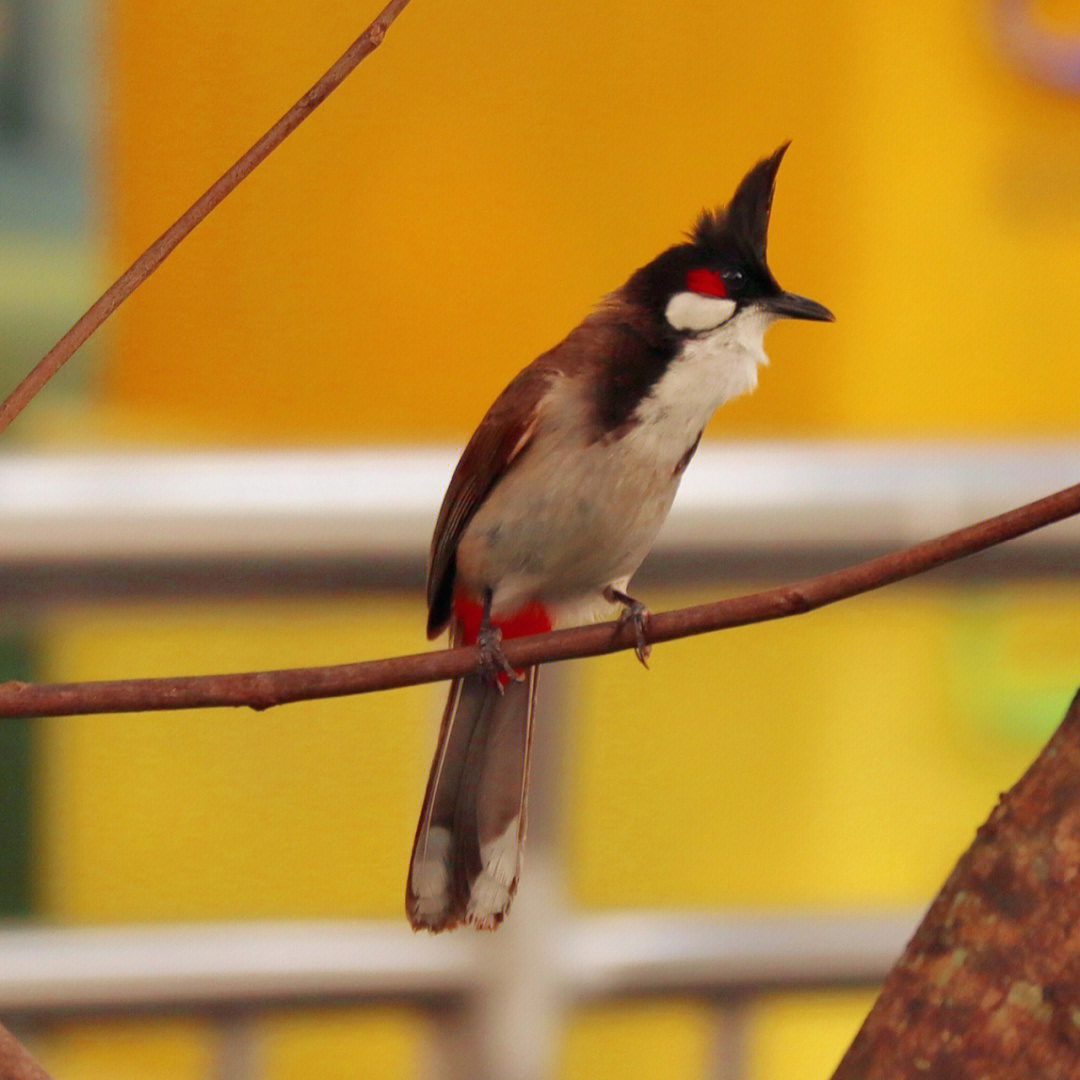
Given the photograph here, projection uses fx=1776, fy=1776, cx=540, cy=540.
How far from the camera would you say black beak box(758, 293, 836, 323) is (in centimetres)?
120

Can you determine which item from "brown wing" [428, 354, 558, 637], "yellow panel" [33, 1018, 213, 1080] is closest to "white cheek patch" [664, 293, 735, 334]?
"brown wing" [428, 354, 558, 637]

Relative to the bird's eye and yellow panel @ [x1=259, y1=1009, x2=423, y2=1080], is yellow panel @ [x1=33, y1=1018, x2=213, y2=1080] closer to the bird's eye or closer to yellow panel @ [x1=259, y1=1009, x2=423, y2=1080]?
yellow panel @ [x1=259, y1=1009, x2=423, y2=1080]

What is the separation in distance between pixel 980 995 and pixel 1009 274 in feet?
8.45

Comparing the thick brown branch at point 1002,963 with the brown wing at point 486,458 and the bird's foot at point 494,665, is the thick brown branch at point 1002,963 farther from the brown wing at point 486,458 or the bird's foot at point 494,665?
the brown wing at point 486,458

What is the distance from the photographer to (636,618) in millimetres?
1042

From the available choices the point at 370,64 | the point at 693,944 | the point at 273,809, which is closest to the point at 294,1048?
the point at 273,809

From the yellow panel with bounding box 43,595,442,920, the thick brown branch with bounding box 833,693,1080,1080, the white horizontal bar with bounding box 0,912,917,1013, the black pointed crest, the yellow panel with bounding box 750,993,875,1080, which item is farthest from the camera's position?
the yellow panel with bounding box 750,993,875,1080

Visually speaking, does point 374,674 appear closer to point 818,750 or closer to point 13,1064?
point 13,1064

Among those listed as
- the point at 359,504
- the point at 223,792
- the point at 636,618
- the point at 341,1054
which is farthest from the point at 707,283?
the point at 341,1054

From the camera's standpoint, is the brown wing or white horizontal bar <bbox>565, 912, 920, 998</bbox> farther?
white horizontal bar <bbox>565, 912, 920, 998</bbox>

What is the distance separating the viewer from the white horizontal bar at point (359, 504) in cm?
204

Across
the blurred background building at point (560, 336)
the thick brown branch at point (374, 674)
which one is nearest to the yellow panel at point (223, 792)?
the blurred background building at point (560, 336)

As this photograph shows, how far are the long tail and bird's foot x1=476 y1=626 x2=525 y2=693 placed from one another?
0.05 ft

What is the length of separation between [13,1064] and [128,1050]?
1866 mm
